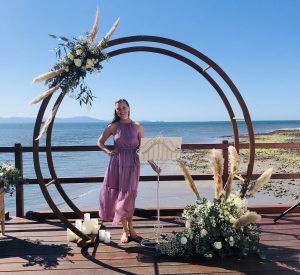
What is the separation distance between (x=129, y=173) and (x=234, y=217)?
47.8 inches

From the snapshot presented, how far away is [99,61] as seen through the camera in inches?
164

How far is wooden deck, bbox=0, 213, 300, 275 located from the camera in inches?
141

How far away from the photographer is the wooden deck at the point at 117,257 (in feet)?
11.8

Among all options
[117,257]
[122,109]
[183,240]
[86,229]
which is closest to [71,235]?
[86,229]

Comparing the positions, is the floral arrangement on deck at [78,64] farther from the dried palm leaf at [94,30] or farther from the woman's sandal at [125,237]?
the woman's sandal at [125,237]

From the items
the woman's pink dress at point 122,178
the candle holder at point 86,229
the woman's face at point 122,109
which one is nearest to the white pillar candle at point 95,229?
the candle holder at point 86,229

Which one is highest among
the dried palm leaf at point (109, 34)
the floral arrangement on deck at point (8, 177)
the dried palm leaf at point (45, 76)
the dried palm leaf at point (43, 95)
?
the dried palm leaf at point (109, 34)

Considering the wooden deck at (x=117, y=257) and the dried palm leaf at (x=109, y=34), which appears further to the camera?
the dried palm leaf at (x=109, y=34)

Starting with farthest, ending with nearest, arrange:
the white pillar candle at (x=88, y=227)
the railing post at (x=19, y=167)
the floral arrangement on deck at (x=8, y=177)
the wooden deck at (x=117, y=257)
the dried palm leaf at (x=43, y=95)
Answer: the railing post at (x=19, y=167) → the floral arrangement on deck at (x=8, y=177) → the white pillar candle at (x=88, y=227) → the dried palm leaf at (x=43, y=95) → the wooden deck at (x=117, y=257)

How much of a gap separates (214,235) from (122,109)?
5.44ft

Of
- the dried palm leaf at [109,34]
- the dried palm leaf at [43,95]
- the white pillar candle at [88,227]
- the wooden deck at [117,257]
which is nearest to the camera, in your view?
the wooden deck at [117,257]

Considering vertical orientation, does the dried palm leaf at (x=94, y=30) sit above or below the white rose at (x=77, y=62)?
above

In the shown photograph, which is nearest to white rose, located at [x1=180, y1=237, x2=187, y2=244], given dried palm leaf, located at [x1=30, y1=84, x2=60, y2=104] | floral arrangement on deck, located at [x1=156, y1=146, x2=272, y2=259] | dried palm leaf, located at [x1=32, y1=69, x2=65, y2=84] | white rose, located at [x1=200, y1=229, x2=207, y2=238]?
floral arrangement on deck, located at [x1=156, y1=146, x2=272, y2=259]

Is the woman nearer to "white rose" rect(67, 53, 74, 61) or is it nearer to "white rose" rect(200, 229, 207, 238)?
"white rose" rect(67, 53, 74, 61)
